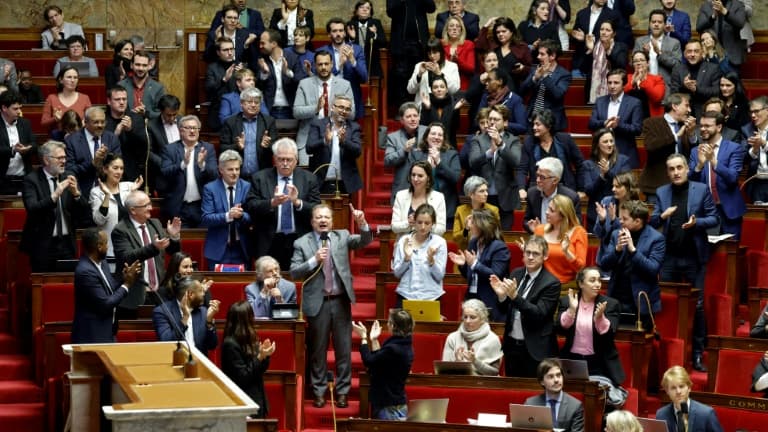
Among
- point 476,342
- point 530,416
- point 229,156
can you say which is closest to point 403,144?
point 229,156

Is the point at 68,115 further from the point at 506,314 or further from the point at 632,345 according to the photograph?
the point at 632,345

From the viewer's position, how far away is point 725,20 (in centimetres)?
1031

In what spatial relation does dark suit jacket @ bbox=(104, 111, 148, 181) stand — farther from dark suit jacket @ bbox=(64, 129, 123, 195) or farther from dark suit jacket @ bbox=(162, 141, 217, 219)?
dark suit jacket @ bbox=(162, 141, 217, 219)

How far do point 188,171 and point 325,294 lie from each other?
1235mm

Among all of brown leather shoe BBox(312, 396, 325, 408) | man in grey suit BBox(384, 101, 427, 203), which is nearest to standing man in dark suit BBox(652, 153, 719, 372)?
man in grey suit BBox(384, 101, 427, 203)

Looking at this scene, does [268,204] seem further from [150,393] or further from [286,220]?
[150,393]

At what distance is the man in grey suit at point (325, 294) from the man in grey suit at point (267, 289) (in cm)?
16

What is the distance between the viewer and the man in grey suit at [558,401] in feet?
20.3

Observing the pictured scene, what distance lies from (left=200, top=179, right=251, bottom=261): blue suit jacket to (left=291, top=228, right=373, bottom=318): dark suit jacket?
18.9 inches

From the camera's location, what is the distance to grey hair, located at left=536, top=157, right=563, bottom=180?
24.8 feet

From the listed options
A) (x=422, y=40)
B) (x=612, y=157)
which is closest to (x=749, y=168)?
(x=612, y=157)

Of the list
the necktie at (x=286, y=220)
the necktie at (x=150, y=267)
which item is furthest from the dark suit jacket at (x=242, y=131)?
the necktie at (x=150, y=267)

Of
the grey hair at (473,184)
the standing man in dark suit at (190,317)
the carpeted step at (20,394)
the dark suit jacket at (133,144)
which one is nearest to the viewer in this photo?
the standing man in dark suit at (190,317)

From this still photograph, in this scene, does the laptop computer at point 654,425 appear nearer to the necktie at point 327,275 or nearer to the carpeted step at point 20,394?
the necktie at point 327,275
